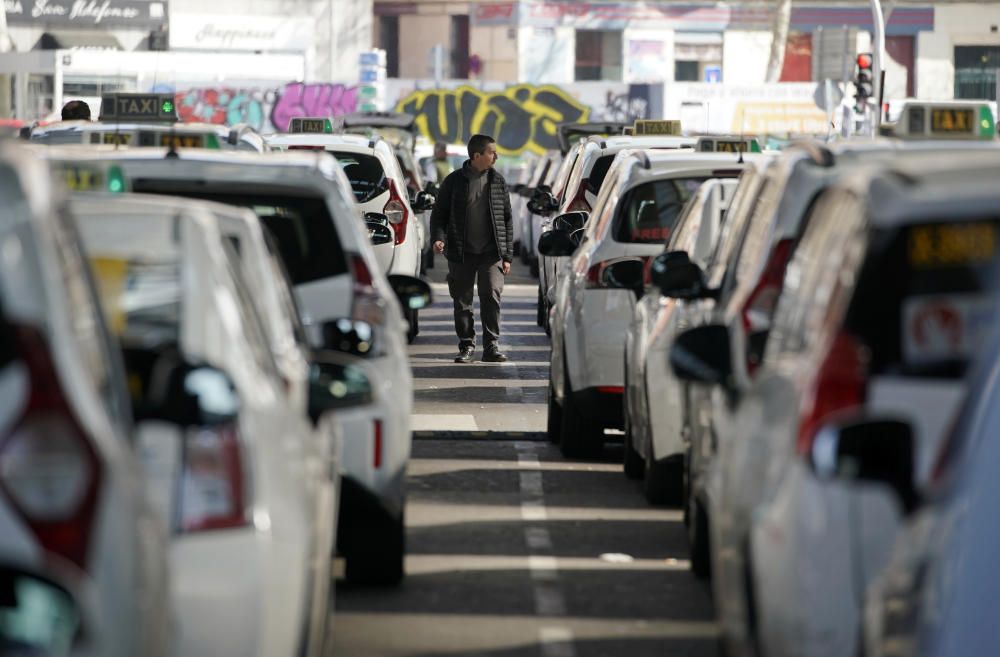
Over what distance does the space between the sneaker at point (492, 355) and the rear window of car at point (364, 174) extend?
1.80 metres

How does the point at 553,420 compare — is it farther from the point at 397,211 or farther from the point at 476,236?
the point at 397,211

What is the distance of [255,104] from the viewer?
56.2m

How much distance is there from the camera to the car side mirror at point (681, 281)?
8.89 meters

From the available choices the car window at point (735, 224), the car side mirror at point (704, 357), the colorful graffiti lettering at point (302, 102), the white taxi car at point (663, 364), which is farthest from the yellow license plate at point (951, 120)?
the colorful graffiti lettering at point (302, 102)

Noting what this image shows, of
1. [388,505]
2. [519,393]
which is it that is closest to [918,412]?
[388,505]

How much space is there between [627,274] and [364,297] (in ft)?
11.2

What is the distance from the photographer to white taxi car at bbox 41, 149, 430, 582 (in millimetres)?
8234

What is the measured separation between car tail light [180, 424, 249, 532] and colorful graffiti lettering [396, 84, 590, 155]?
54.5 m

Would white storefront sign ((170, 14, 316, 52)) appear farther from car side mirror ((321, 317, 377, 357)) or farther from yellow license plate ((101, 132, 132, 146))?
car side mirror ((321, 317, 377, 357))

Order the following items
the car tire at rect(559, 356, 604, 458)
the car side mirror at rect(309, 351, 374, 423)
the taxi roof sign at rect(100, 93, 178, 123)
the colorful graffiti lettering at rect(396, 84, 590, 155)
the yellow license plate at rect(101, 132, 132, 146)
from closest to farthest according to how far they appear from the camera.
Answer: the car side mirror at rect(309, 351, 374, 423), the car tire at rect(559, 356, 604, 458), the yellow license plate at rect(101, 132, 132, 146), the taxi roof sign at rect(100, 93, 178, 123), the colorful graffiti lettering at rect(396, 84, 590, 155)

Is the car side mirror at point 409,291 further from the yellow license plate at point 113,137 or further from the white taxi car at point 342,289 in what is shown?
the yellow license plate at point 113,137

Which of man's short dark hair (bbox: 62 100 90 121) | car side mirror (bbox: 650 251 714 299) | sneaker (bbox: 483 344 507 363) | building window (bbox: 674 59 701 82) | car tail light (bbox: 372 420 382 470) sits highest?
building window (bbox: 674 59 701 82)

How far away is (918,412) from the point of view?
457 cm

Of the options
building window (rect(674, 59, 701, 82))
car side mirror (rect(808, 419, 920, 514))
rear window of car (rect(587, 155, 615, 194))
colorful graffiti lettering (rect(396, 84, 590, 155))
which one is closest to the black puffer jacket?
rear window of car (rect(587, 155, 615, 194))
